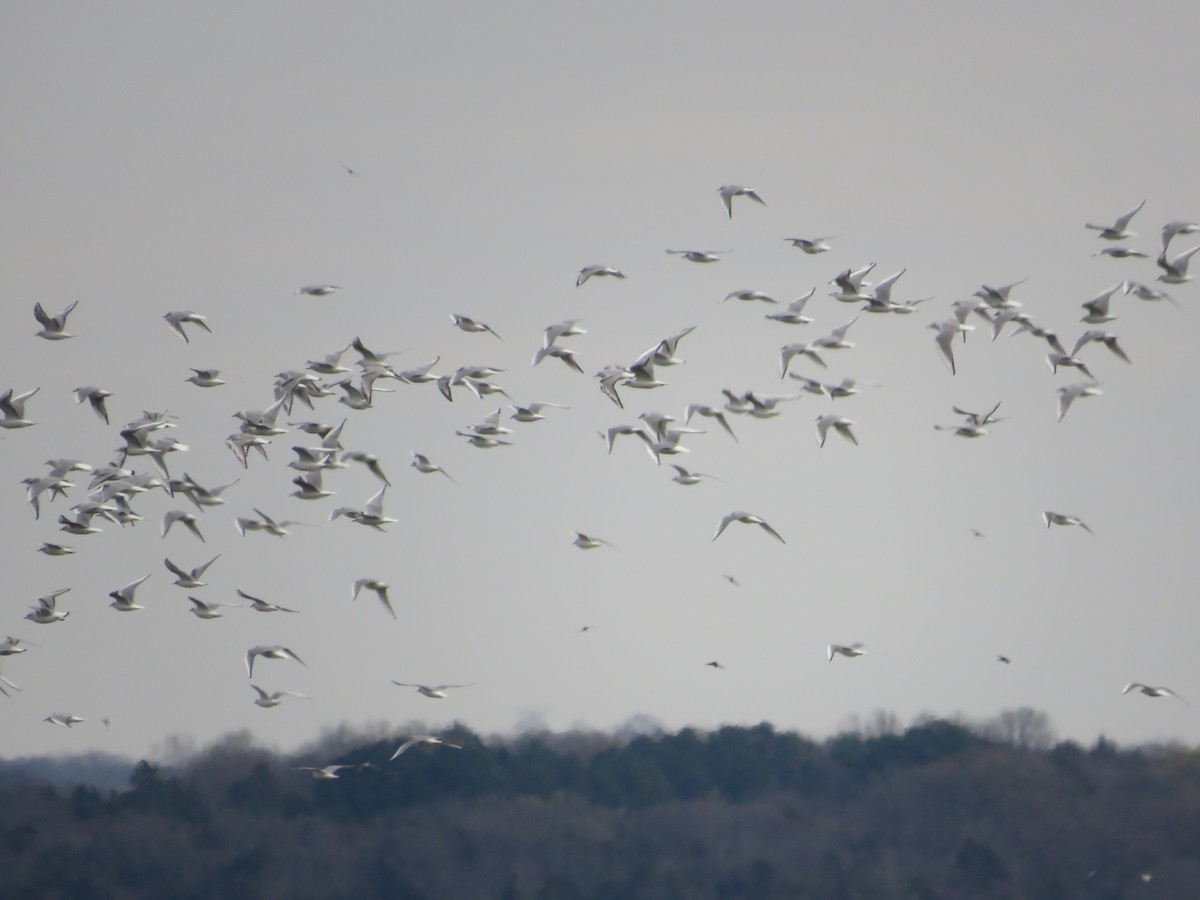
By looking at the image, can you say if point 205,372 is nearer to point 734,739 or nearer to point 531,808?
point 531,808

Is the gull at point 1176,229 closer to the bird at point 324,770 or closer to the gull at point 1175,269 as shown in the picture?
the gull at point 1175,269

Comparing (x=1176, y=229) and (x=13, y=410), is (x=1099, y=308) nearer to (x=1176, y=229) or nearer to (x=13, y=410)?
(x=1176, y=229)

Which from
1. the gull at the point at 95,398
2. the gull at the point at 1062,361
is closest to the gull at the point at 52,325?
the gull at the point at 95,398

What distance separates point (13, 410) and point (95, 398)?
1610 mm

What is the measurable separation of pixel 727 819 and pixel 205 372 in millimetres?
74351

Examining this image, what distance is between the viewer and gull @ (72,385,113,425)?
4591 cm

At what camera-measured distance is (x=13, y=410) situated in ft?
150

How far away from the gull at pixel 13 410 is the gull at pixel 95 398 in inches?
38.3

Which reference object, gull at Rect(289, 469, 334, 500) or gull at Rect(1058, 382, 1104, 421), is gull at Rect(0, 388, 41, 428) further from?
gull at Rect(1058, 382, 1104, 421)

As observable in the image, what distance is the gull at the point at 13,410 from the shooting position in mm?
45469

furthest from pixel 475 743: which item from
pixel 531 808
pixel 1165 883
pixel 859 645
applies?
pixel 859 645

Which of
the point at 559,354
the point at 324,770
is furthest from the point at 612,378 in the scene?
the point at 324,770

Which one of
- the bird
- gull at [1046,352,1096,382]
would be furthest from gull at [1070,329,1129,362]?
the bird

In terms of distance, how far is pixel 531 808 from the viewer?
4532 inches
